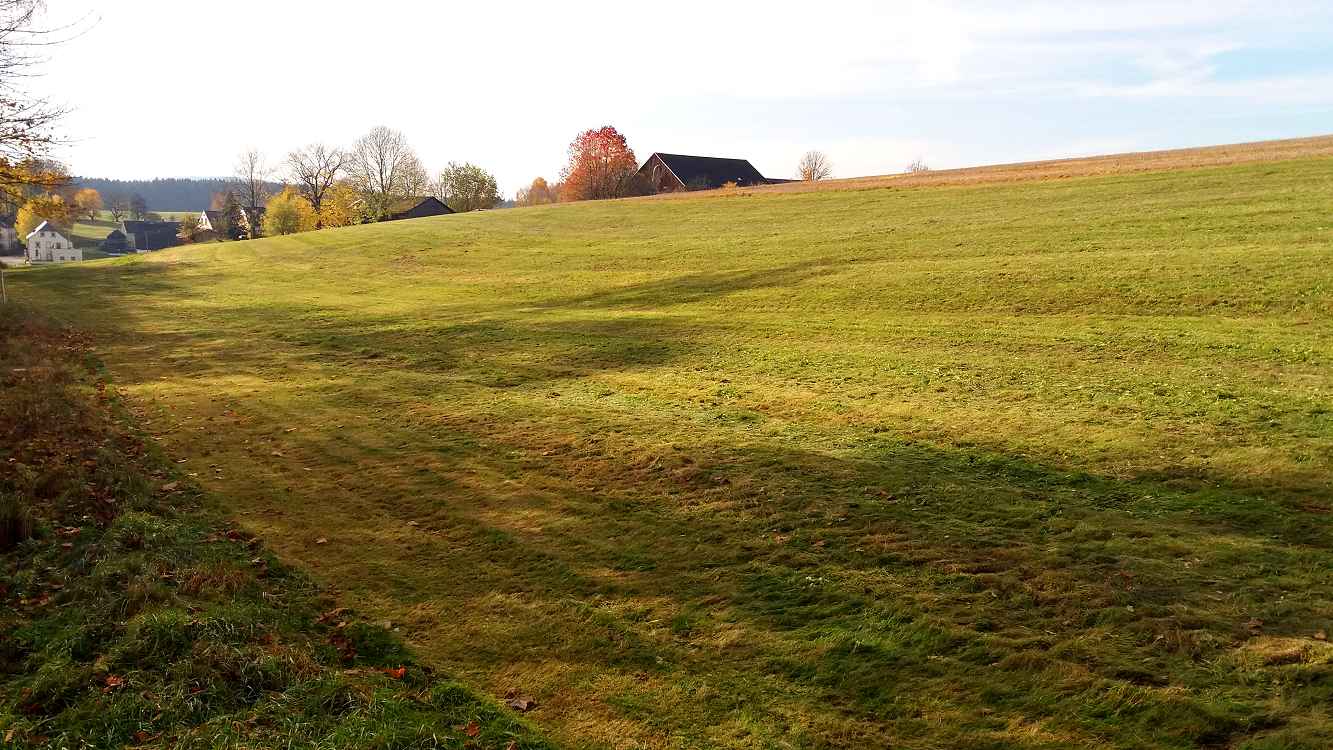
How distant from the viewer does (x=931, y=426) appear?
1130 cm

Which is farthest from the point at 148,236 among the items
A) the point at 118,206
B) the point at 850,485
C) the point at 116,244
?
the point at 850,485

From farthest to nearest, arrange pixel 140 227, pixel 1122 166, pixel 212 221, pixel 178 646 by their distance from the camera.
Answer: pixel 140 227
pixel 212 221
pixel 1122 166
pixel 178 646

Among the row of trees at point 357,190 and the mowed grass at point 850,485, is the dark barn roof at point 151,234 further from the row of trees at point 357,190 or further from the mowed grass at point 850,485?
the mowed grass at point 850,485

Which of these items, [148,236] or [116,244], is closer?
[148,236]

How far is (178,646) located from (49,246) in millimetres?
147122

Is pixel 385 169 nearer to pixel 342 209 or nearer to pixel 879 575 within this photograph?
pixel 342 209

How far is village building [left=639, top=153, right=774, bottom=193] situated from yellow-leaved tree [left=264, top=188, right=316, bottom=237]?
131ft

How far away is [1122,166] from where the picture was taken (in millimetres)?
38281

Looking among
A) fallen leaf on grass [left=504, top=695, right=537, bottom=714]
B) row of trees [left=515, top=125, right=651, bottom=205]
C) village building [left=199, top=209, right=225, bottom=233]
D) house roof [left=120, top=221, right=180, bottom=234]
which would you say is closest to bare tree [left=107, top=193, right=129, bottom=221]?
house roof [left=120, top=221, right=180, bottom=234]

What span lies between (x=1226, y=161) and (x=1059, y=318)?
2530cm

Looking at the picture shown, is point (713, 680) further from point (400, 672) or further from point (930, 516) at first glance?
point (930, 516)

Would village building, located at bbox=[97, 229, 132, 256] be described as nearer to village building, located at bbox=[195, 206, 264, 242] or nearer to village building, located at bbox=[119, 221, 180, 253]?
village building, located at bbox=[119, 221, 180, 253]

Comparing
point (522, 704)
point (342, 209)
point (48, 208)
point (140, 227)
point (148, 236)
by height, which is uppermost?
point (140, 227)

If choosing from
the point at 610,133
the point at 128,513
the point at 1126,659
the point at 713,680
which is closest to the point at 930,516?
the point at 1126,659
